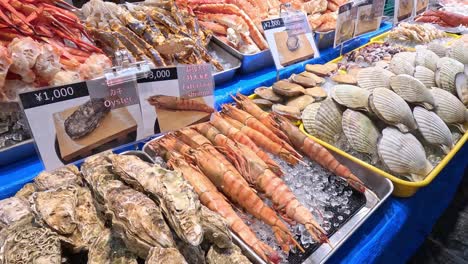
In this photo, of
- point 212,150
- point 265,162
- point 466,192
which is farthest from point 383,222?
point 466,192

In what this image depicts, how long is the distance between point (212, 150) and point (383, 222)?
66 cm

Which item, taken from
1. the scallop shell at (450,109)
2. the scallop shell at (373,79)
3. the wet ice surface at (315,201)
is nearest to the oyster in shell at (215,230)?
the wet ice surface at (315,201)

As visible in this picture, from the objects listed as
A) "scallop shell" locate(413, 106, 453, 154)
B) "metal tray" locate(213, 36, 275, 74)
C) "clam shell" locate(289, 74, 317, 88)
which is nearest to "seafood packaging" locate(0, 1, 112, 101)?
"metal tray" locate(213, 36, 275, 74)

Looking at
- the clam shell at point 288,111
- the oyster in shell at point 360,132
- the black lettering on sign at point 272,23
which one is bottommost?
the oyster in shell at point 360,132

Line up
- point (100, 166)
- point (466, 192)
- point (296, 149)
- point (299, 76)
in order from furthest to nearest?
point (466, 192) < point (299, 76) < point (296, 149) < point (100, 166)

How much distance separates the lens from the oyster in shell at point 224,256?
0.84 m

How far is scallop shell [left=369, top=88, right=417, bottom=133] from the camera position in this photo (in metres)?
1.49

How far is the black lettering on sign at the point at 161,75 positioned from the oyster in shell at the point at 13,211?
459 millimetres

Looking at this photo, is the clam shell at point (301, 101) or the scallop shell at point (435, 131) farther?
the clam shell at point (301, 101)

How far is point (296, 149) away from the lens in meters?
1.48

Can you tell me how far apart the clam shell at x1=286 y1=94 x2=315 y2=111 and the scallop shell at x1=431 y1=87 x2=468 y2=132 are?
1.95ft

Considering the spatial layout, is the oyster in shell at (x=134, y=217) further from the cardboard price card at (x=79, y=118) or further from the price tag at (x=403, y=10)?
the price tag at (x=403, y=10)

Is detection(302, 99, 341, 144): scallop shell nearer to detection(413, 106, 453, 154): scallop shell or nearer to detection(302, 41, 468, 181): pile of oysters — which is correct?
detection(302, 41, 468, 181): pile of oysters

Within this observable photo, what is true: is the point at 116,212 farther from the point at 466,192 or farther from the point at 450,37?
the point at 450,37
